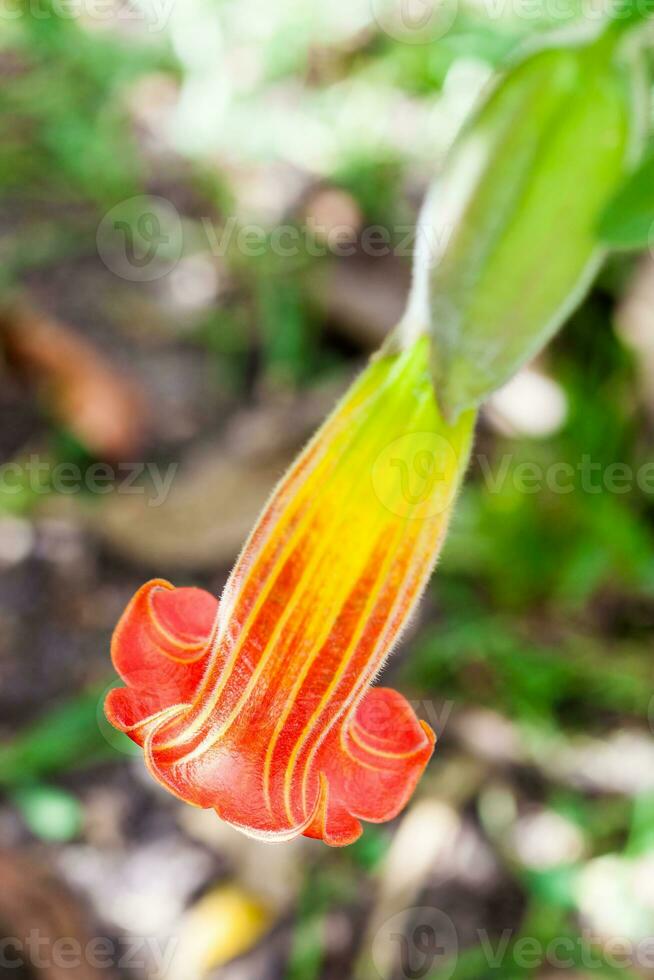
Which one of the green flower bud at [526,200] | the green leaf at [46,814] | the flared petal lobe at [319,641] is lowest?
the green leaf at [46,814]

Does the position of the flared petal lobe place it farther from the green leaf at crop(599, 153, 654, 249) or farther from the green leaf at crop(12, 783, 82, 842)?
the green leaf at crop(12, 783, 82, 842)

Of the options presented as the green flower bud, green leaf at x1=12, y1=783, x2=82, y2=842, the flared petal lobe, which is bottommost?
green leaf at x1=12, y1=783, x2=82, y2=842

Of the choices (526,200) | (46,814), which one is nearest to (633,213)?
(526,200)

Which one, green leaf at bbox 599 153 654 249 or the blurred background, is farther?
the blurred background

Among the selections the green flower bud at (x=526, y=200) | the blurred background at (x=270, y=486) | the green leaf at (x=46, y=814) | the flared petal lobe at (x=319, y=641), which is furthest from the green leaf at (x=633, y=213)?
the green leaf at (x=46, y=814)

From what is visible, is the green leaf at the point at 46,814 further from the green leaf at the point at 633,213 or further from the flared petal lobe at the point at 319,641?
the green leaf at the point at 633,213

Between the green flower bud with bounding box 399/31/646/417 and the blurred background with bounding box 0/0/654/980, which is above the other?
the green flower bud with bounding box 399/31/646/417

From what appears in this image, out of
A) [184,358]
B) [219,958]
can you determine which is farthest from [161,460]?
[219,958]

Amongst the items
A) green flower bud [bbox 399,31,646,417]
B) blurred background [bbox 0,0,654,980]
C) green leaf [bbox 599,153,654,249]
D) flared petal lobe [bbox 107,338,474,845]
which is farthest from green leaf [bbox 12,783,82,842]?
green leaf [bbox 599,153,654,249]
